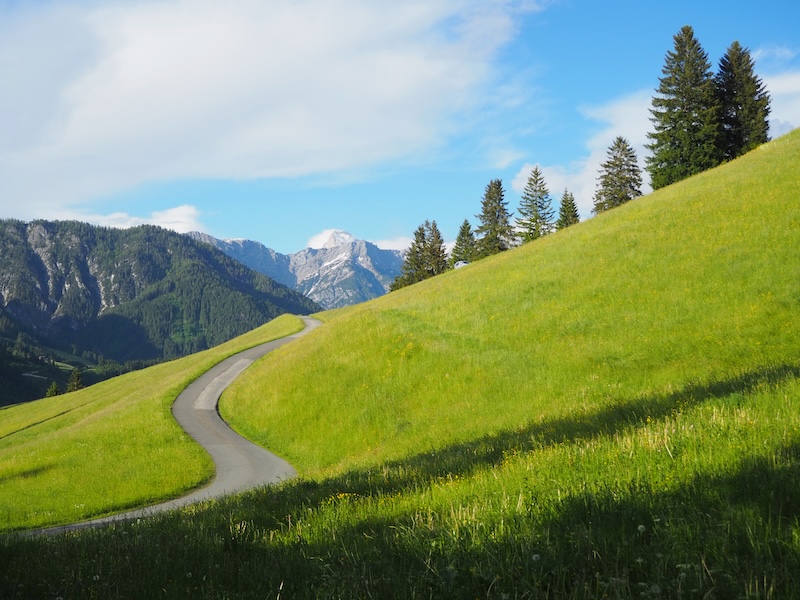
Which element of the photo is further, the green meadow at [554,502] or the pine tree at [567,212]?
the pine tree at [567,212]

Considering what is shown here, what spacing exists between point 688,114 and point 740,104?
9339mm

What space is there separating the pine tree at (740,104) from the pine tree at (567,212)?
→ 25.3 meters

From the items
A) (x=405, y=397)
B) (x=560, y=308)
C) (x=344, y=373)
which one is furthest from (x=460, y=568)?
(x=344, y=373)

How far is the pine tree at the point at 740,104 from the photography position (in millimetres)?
66000

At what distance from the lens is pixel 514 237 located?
8819cm

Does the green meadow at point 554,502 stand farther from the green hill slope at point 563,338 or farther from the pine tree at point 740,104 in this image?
the pine tree at point 740,104

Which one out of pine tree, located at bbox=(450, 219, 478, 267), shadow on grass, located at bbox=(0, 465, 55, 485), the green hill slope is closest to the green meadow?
the green hill slope

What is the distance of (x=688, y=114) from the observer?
208 feet

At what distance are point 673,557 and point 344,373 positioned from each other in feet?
89.1

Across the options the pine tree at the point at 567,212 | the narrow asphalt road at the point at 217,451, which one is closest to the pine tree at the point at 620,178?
the pine tree at the point at 567,212

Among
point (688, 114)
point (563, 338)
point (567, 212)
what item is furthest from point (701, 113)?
point (563, 338)

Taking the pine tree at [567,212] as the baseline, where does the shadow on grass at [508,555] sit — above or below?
below

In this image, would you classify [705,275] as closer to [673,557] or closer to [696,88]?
[673,557]

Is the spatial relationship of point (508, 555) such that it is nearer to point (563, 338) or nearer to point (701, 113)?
point (563, 338)
